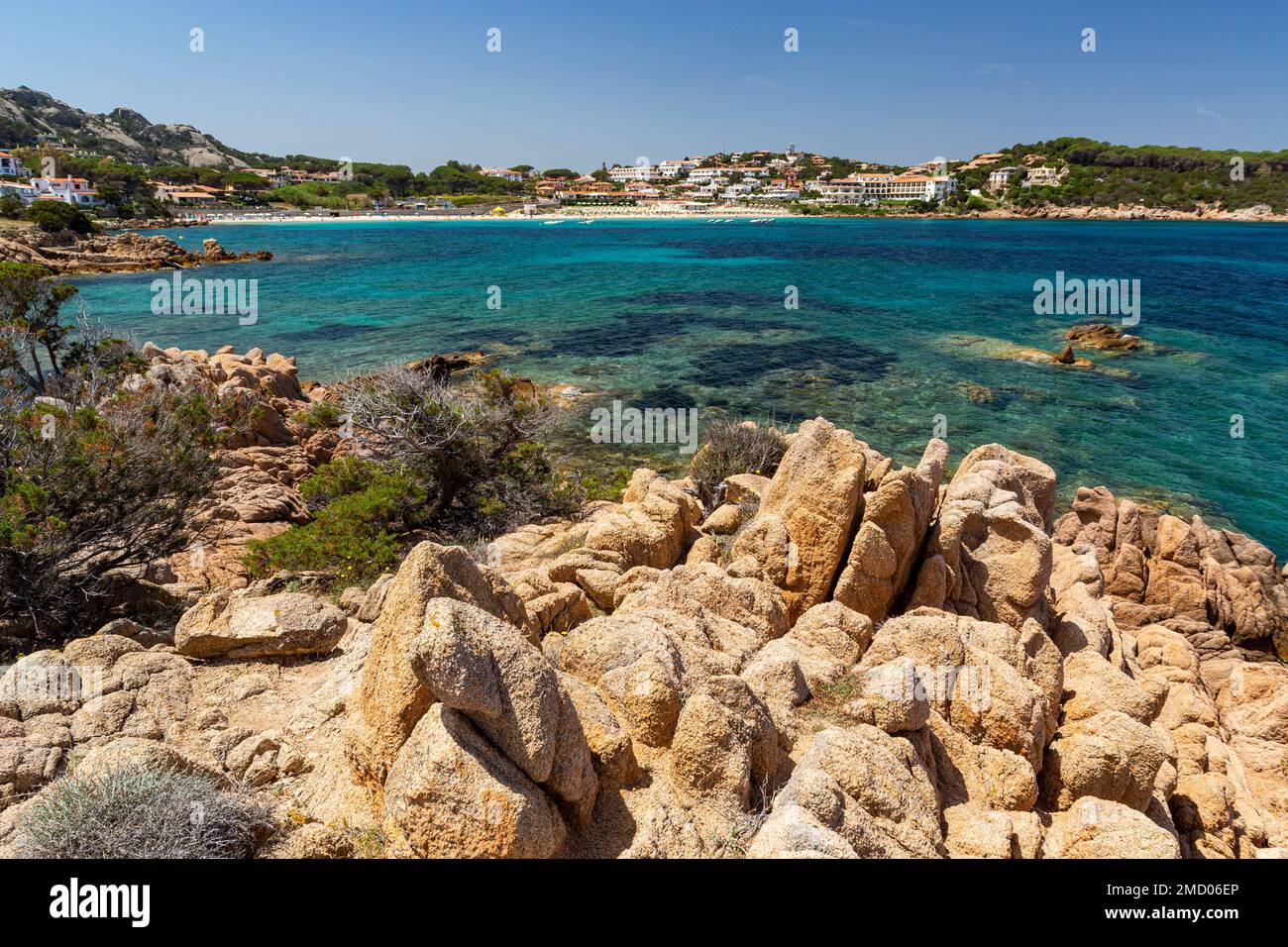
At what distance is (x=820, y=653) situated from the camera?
21.2ft

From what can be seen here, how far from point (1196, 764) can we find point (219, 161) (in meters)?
241

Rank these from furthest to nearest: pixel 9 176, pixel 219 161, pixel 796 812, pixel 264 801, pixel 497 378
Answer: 1. pixel 219 161
2. pixel 9 176
3. pixel 497 378
4. pixel 264 801
5. pixel 796 812

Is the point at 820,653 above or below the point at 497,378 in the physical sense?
below

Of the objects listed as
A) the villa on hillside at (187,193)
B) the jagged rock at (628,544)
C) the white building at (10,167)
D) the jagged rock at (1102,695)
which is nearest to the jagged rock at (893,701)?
the jagged rock at (1102,695)

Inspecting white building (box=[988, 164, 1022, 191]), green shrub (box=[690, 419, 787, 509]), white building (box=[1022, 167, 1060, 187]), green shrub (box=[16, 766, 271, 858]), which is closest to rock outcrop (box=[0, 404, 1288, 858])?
green shrub (box=[16, 766, 271, 858])

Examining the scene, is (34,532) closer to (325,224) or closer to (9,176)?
(9,176)

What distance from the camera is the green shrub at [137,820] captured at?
3.54 metres

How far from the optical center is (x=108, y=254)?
60.2 m

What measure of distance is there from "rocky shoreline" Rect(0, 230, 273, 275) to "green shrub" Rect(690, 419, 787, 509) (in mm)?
62732

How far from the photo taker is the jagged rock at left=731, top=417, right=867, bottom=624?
25.0ft

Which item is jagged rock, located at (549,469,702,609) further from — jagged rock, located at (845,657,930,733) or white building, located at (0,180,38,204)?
white building, located at (0,180,38,204)

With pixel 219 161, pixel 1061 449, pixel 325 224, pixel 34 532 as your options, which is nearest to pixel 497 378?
pixel 34 532

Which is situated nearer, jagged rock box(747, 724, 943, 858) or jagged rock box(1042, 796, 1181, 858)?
jagged rock box(747, 724, 943, 858)

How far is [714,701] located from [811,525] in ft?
11.3
